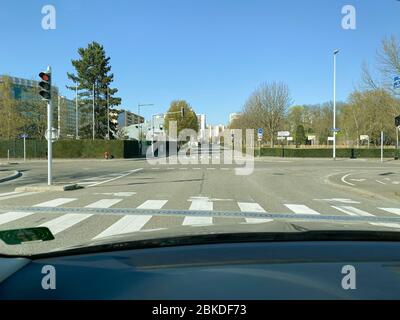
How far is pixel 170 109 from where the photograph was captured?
10062 centimetres

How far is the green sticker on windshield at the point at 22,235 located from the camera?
8.89 feet

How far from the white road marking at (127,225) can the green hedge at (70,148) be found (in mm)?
44046

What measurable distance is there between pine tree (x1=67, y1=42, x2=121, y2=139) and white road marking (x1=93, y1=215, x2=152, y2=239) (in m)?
58.4

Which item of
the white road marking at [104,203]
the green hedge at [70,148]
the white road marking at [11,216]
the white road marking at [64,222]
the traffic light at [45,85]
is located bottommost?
the white road marking at [104,203]

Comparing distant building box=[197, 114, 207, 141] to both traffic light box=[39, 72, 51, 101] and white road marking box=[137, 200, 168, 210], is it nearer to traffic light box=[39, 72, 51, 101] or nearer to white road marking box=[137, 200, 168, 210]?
traffic light box=[39, 72, 51, 101]

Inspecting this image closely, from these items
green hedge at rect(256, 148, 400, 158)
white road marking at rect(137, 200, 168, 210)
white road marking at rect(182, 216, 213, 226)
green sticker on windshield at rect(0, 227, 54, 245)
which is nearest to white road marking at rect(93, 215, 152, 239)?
white road marking at rect(182, 216, 213, 226)

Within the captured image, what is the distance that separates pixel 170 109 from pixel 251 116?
1267 inches

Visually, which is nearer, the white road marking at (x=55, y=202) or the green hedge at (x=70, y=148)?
the white road marking at (x=55, y=202)

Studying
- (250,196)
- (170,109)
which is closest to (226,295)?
(250,196)

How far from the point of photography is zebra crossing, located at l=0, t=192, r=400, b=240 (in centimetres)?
883

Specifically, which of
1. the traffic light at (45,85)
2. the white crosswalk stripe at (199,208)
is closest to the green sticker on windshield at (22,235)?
the white crosswalk stripe at (199,208)

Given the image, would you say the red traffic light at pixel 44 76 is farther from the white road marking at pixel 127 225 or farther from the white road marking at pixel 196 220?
the white road marking at pixel 196 220

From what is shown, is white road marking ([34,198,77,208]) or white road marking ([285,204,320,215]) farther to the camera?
white road marking ([34,198,77,208])
